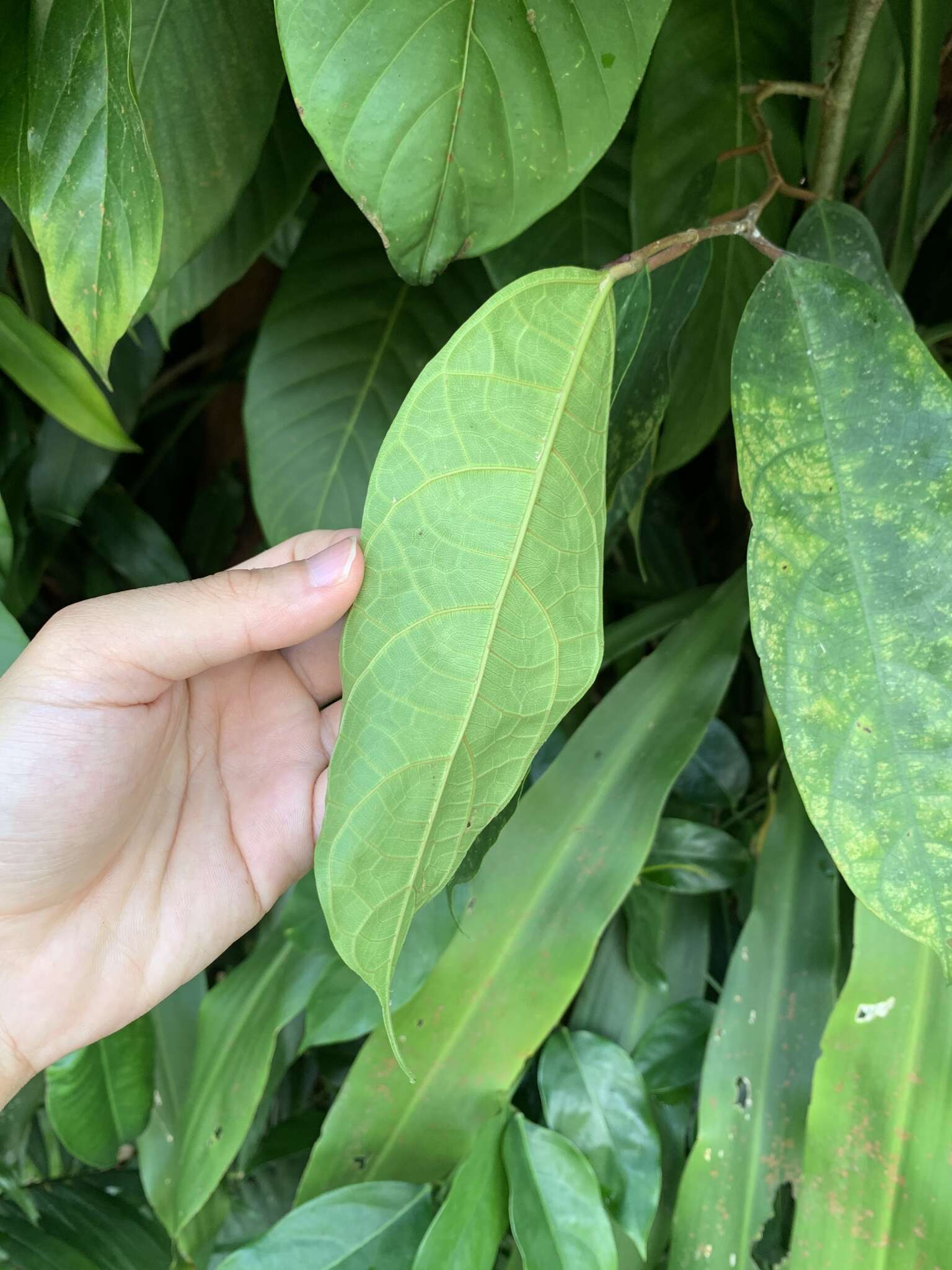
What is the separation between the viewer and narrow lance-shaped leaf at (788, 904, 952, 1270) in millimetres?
527

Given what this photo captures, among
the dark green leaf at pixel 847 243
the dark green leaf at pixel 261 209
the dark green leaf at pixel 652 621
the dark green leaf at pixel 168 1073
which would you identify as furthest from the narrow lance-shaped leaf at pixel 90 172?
the dark green leaf at pixel 168 1073

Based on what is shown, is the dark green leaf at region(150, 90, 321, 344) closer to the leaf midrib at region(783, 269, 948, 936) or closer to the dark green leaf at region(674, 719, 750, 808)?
the leaf midrib at region(783, 269, 948, 936)

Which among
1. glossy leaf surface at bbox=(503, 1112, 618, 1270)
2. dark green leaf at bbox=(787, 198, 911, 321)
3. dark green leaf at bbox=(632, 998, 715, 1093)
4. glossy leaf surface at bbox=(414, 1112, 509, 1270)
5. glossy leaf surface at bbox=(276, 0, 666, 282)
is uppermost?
glossy leaf surface at bbox=(276, 0, 666, 282)

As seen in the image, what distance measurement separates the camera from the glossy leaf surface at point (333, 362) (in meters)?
0.68

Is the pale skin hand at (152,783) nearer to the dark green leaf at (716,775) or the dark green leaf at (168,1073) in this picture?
the dark green leaf at (168,1073)

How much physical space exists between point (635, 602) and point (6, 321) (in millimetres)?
666

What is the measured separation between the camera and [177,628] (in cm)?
45

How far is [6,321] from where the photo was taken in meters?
0.57

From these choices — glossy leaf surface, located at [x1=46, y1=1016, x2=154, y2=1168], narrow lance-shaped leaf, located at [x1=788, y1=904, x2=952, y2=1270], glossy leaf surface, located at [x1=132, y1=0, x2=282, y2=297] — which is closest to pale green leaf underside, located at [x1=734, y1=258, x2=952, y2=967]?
narrow lance-shaped leaf, located at [x1=788, y1=904, x2=952, y2=1270]

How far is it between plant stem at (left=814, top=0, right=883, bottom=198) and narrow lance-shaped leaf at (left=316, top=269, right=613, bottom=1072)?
A: 0.29m

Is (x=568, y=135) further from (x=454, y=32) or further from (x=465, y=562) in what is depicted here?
(x=465, y=562)

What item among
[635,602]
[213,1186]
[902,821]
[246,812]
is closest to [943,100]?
[635,602]

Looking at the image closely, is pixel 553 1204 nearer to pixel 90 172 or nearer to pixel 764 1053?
pixel 764 1053

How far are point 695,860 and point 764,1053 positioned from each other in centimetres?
15
